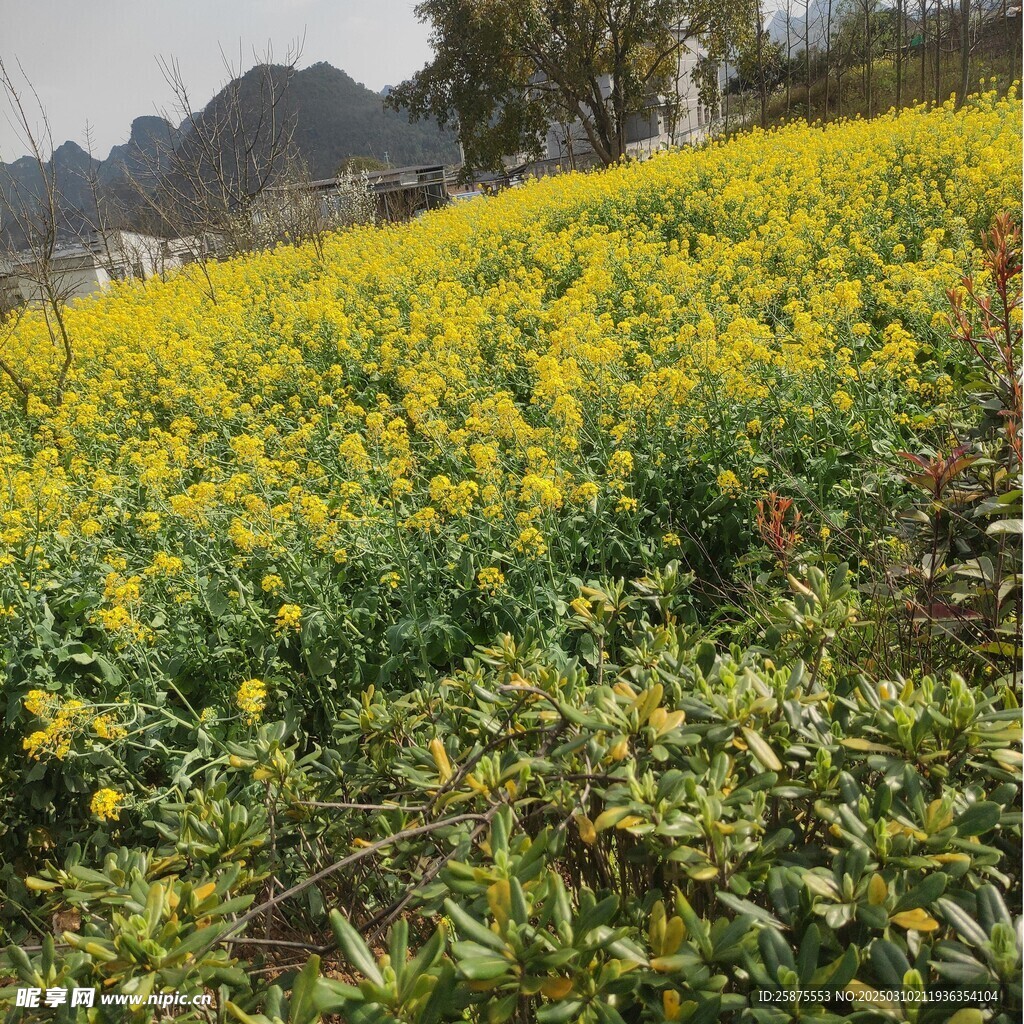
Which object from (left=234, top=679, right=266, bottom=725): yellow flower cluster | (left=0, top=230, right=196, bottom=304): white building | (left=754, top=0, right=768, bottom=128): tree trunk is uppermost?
(left=754, top=0, right=768, bottom=128): tree trunk

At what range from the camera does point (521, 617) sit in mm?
3146

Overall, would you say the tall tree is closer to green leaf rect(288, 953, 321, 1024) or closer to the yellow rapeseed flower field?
the yellow rapeseed flower field

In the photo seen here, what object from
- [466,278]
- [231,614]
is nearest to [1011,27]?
[466,278]

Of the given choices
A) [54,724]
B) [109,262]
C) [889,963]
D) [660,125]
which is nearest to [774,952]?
[889,963]

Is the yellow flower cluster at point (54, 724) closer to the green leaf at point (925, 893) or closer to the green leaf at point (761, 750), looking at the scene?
the green leaf at point (761, 750)

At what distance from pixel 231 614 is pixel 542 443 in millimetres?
1691

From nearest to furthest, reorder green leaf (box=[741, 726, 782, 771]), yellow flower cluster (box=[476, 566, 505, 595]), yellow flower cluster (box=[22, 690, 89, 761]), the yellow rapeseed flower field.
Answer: green leaf (box=[741, 726, 782, 771])
yellow flower cluster (box=[22, 690, 89, 761])
yellow flower cluster (box=[476, 566, 505, 595])
the yellow rapeseed flower field

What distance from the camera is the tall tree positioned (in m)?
23.5

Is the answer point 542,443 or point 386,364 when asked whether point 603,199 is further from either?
point 542,443

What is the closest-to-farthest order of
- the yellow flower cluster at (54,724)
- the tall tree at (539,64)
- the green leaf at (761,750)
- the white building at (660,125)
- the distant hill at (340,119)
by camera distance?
the green leaf at (761,750)
the yellow flower cluster at (54,724)
the tall tree at (539,64)
the white building at (660,125)
the distant hill at (340,119)

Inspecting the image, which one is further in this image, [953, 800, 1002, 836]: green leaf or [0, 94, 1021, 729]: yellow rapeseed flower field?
[0, 94, 1021, 729]: yellow rapeseed flower field

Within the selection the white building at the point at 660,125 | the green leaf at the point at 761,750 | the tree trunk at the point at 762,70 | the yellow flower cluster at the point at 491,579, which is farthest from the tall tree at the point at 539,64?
the green leaf at the point at 761,750

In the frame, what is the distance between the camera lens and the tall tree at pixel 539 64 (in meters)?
23.5

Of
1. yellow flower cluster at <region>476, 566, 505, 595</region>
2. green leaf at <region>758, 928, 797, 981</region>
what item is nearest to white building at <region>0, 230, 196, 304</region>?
yellow flower cluster at <region>476, 566, 505, 595</region>
